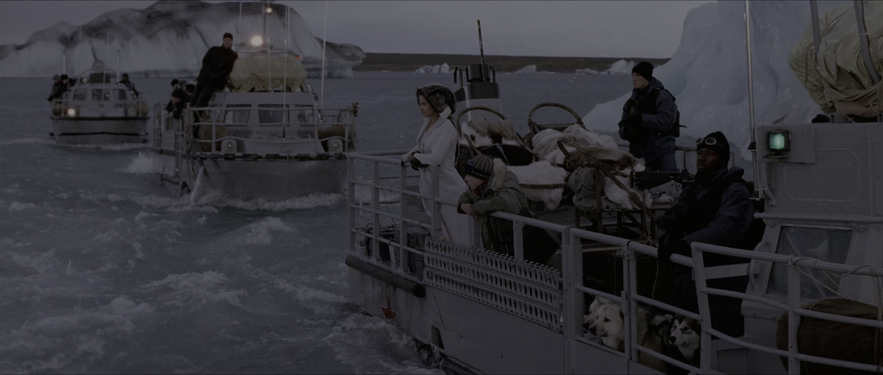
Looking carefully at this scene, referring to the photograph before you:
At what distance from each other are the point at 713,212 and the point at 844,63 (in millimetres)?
1157

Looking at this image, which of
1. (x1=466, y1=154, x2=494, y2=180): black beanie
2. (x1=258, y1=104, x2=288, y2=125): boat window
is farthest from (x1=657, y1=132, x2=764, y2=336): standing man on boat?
(x1=258, y1=104, x2=288, y2=125): boat window

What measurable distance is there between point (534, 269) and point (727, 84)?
40.8 meters

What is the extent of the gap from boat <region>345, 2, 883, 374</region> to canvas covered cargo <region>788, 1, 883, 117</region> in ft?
0.46

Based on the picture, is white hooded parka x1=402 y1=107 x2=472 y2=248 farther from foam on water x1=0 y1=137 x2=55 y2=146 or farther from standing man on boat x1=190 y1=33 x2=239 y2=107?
foam on water x1=0 y1=137 x2=55 y2=146

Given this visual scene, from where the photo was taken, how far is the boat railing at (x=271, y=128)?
24.2 metres

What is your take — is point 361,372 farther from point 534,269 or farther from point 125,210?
point 125,210

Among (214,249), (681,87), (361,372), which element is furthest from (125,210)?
(681,87)

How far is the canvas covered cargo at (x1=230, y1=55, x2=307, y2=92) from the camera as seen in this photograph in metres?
25.6

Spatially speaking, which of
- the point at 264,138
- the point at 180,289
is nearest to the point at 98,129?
the point at 264,138

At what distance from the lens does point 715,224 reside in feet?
21.2

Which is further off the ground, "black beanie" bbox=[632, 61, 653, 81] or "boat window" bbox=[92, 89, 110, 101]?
"boat window" bbox=[92, 89, 110, 101]

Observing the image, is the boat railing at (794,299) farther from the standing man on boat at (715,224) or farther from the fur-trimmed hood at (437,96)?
the fur-trimmed hood at (437,96)

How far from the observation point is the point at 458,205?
29.0 ft

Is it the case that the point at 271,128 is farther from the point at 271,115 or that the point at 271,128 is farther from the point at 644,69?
the point at 644,69
